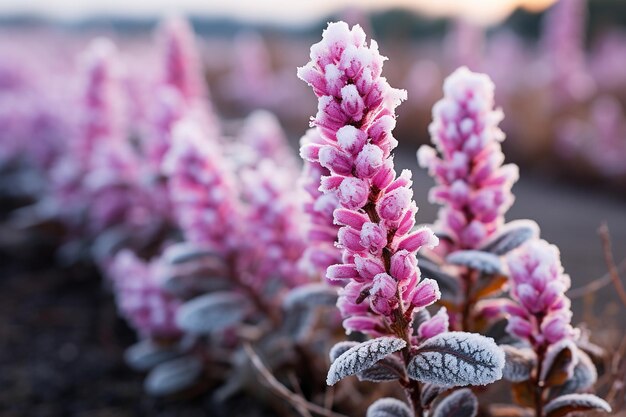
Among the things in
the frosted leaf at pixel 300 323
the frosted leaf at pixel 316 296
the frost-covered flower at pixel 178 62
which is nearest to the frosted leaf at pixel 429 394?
the frosted leaf at pixel 316 296

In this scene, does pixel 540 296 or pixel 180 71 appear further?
pixel 180 71

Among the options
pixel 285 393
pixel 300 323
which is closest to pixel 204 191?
pixel 300 323

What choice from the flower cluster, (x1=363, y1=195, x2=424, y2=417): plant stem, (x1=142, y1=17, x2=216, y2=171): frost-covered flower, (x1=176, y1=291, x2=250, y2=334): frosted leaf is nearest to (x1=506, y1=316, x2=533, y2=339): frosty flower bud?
(x1=363, y1=195, x2=424, y2=417): plant stem

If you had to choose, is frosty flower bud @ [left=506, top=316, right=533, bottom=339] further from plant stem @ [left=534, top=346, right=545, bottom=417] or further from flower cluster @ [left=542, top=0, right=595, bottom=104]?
flower cluster @ [left=542, top=0, right=595, bottom=104]

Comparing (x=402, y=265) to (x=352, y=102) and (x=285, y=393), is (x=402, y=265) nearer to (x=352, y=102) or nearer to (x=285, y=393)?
(x=352, y=102)

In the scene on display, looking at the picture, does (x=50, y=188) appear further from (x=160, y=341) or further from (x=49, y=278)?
(x=160, y=341)

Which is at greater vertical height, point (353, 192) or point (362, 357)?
point (353, 192)

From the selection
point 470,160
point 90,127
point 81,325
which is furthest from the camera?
point 90,127

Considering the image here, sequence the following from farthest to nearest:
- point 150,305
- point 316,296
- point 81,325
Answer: point 81,325 → point 150,305 → point 316,296
